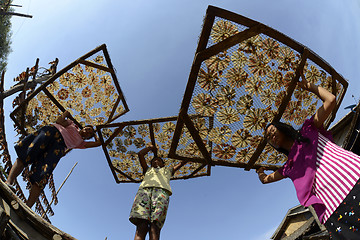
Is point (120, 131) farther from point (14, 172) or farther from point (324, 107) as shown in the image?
point (324, 107)

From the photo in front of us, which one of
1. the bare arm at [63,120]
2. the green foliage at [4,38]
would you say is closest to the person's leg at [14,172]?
the bare arm at [63,120]

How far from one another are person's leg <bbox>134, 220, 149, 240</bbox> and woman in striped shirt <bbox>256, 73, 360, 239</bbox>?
2.08 m

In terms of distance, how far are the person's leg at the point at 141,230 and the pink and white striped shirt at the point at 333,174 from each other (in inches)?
92.5

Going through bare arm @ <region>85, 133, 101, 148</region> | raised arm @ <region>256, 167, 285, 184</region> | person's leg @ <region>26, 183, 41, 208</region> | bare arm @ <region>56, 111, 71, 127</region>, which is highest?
bare arm @ <region>56, 111, 71, 127</region>

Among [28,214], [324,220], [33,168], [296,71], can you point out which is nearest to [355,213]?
[324,220]

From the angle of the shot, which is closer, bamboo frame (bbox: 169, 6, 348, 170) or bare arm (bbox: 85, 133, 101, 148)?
bamboo frame (bbox: 169, 6, 348, 170)

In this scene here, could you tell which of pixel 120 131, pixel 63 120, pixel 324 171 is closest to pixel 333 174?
pixel 324 171

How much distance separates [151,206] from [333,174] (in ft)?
8.57

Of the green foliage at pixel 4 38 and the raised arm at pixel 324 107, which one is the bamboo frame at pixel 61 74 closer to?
the raised arm at pixel 324 107

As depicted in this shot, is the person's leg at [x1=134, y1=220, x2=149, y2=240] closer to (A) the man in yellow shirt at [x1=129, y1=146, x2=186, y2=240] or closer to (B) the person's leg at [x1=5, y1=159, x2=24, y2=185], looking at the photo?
(A) the man in yellow shirt at [x1=129, y1=146, x2=186, y2=240]

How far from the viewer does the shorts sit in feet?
11.9

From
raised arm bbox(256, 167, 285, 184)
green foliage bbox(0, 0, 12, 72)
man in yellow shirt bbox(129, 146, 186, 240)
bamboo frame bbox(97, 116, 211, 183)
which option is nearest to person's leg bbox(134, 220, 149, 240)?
man in yellow shirt bbox(129, 146, 186, 240)

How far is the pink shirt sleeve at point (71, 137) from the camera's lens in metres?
4.57

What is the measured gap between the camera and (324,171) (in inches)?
87.0
